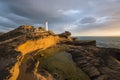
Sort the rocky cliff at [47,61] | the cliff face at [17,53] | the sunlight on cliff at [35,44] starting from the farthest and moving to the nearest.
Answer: the sunlight on cliff at [35,44], the rocky cliff at [47,61], the cliff face at [17,53]

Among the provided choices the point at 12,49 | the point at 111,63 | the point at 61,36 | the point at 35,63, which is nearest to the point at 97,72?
the point at 111,63

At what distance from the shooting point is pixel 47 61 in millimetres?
19719

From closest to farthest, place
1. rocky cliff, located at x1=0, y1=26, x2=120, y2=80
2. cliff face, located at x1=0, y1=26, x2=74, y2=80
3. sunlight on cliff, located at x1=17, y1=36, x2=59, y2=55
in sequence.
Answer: cliff face, located at x1=0, y1=26, x2=74, y2=80 → rocky cliff, located at x1=0, y1=26, x2=120, y2=80 → sunlight on cliff, located at x1=17, y1=36, x2=59, y2=55

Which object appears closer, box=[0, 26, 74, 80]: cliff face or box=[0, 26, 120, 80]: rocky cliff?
box=[0, 26, 74, 80]: cliff face

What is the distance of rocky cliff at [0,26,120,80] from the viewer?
49.4 feet

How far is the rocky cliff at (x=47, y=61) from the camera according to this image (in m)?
15.1

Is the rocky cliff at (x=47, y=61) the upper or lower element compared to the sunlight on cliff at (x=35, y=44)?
lower

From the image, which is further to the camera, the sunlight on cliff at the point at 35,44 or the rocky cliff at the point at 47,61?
the sunlight on cliff at the point at 35,44

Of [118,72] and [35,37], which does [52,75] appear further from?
[118,72]

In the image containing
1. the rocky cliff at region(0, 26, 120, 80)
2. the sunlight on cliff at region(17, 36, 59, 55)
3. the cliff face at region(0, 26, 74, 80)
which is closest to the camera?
the cliff face at region(0, 26, 74, 80)

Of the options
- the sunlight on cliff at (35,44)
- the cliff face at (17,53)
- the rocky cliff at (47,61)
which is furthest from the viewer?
the sunlight on cliff at (35,44)

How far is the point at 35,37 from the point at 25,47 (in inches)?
107

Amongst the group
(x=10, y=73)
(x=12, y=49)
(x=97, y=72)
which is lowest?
(x=97, y=72)

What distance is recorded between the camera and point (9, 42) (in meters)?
17.9
